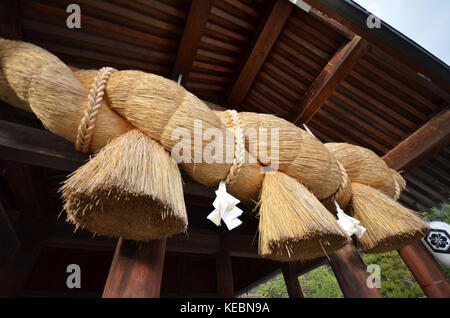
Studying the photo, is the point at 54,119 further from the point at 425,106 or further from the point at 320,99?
the point at 425,106

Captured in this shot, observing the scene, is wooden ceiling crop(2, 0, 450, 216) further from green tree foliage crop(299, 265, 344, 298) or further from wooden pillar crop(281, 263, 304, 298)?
green tree foliage crop(299, 265, 344, 298)

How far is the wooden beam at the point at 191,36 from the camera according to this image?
60.5 inches

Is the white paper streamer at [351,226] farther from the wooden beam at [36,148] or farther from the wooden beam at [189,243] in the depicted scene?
the wooden beam at [189,243]

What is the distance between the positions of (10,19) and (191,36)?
3.55ft

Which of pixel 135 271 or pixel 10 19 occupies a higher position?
pixel 10 19

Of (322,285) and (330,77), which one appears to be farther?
(322,285)

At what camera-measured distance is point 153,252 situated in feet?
2.78

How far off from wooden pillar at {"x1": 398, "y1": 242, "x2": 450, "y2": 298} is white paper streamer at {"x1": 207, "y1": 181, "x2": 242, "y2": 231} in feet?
6.40

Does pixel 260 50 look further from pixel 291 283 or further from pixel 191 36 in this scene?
pixel 291 283

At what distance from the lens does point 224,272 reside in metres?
2.72

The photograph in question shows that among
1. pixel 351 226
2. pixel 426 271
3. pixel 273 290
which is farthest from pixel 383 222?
pixel 273 290
